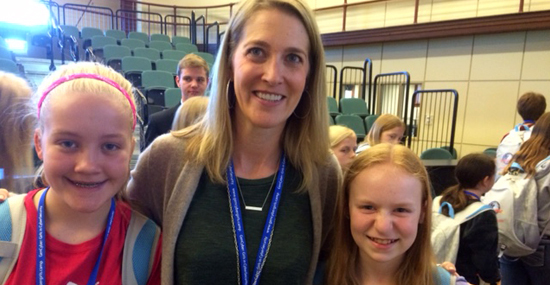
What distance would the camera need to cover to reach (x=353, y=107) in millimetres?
7117

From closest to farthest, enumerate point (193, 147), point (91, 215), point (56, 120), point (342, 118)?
point (56, 120) → point (91, 215) → point (193, 147) → point (342, 118)

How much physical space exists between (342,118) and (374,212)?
16.1 ft

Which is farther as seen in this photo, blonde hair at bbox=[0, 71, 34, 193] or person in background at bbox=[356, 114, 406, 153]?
person in background at bbox=[356, 114, 406, 153]

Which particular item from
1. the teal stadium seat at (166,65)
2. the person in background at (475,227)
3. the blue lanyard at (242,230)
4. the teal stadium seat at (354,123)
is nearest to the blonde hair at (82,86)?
the blue lanyard at (242,230)

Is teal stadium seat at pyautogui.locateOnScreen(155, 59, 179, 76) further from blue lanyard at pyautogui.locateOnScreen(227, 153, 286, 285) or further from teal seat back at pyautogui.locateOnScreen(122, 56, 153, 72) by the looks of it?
blue lanyard at pyautogui.locateOnScreen(227, 153, 286, 285)

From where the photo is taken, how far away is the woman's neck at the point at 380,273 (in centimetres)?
128

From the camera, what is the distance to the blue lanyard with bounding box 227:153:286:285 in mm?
1104

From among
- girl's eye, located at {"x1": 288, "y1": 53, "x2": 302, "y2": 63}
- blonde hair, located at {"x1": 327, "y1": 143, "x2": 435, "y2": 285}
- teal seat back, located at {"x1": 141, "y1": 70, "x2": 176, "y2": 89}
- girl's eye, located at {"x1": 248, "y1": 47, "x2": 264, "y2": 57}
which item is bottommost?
blonde hair, located at {"x1": 327, "y1": 143, "x2": 435, "y2": 285}

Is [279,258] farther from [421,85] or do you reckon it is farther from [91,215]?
[421,85]

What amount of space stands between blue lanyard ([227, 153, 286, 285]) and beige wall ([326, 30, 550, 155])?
704 cm

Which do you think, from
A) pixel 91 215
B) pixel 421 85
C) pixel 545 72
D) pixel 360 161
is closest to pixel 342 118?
pixel 421 85

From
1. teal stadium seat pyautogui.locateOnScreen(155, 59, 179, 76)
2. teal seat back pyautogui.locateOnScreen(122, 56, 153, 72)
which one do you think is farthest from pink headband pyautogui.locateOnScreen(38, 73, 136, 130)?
teal stadium seat pyautogui.locateOnScreen(155, 59, 179, 76)

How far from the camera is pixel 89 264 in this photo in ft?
3.38

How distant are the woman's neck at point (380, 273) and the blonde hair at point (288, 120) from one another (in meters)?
0.39
